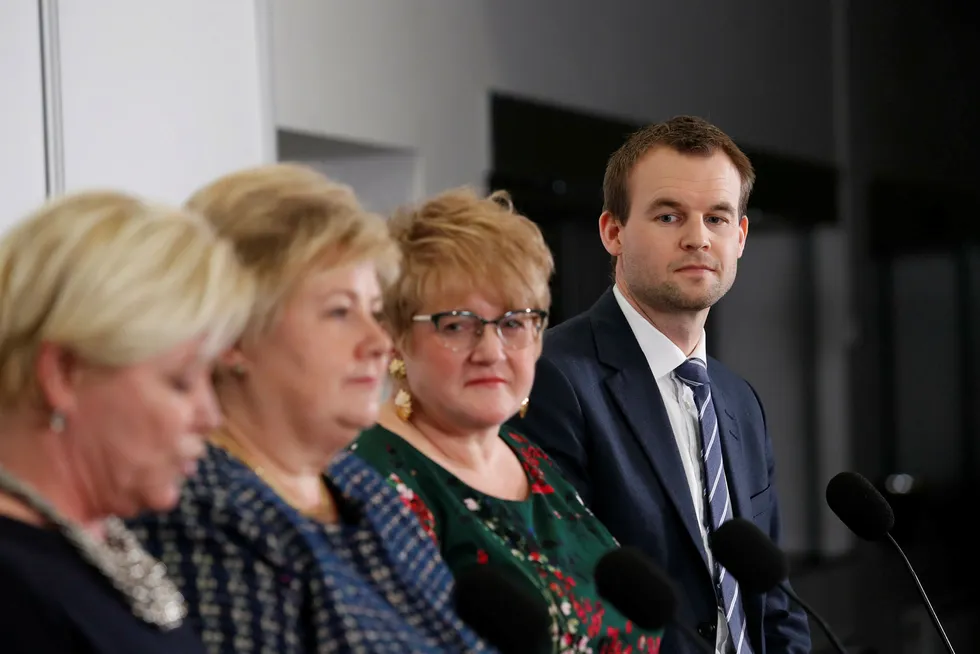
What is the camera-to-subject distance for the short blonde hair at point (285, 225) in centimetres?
139

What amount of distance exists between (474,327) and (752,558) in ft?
1.48

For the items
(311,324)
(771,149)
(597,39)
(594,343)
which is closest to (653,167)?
(594,343)

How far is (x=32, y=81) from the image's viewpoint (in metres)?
3.02

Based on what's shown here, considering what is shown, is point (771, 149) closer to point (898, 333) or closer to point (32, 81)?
point (898, 333)

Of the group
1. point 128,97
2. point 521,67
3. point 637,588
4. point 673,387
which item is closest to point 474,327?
point 637,588

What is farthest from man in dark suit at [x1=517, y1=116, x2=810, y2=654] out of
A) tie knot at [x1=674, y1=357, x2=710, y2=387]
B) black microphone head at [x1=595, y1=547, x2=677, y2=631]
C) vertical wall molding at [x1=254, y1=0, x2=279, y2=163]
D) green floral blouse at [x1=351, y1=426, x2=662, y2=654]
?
vertical wall molding at [x1=254, y1=0, x2=279, y2=163]

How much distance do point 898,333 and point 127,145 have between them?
5570 mm

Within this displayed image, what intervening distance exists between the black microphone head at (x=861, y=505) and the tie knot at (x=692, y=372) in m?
0.40

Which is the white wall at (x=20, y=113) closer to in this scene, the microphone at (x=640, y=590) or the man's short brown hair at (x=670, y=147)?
the man's short brown hair at (x=670, y=147)

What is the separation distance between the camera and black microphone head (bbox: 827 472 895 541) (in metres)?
1.99

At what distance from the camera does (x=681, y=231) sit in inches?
92.7

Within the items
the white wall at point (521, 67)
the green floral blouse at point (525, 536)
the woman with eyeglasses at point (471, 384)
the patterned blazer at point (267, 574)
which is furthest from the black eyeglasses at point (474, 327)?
the white wall at point (521, 67)

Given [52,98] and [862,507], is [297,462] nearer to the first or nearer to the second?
[862,507]

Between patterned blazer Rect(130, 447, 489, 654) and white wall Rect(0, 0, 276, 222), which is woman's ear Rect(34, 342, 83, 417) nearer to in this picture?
patterned blazer Rect(130, 447, 489, 654)
